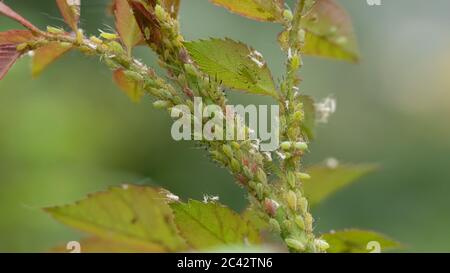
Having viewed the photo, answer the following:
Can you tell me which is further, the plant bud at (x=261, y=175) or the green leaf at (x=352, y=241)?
the green leaf at (x=352, y=241)

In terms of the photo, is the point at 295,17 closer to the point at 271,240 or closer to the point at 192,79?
the point at 192,79

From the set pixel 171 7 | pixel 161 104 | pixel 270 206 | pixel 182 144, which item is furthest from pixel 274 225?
pixel 182 144

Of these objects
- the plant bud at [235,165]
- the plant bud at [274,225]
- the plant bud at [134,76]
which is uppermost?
the plant bud at [134,76]

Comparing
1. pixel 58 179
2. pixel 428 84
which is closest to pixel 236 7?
pixel 58 179

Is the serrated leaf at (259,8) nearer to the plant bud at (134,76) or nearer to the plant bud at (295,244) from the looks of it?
the plant bud at (134,76)

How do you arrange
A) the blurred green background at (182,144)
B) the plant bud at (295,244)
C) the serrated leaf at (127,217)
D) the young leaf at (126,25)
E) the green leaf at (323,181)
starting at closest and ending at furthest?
the plant bud at (295,244) < the young leaf at (126,25) < the serrated leaf at (127,217) < the green leaf at (323,181) < the blurred green background at (182,144)

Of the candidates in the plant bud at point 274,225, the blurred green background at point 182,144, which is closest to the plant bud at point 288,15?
the plant bud at point 274,225
